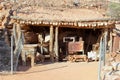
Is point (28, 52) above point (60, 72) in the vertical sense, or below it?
above

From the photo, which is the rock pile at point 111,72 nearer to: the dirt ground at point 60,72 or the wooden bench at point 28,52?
the dirt ground at point 60,72

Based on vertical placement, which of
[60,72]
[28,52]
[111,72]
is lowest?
[60,72]

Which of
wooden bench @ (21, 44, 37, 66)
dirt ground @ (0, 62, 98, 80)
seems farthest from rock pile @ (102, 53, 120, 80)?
wooden bench @ (21, 44, 37, 66)

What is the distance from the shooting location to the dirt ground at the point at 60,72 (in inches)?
658

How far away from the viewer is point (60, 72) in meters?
17.9

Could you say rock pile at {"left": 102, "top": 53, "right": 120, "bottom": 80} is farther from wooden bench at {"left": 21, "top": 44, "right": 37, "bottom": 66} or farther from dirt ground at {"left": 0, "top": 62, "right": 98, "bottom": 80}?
wooden bench at {"left": 21, "top": 44, "right": 37, "bottom": 66}

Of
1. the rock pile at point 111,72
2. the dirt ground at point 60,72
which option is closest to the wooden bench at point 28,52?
the dirt ground at point 60,72

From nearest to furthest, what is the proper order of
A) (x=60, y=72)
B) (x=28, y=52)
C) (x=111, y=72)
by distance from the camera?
1. (x=111, y=72)
2. (x=60, y=72)
3. (x=28, y=52)

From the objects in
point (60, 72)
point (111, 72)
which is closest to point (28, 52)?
point (60, 72)

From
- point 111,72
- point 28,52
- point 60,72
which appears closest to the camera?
point 111,72

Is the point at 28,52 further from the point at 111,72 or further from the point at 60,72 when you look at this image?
the point at 111,72

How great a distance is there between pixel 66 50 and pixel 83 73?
381 centimetres

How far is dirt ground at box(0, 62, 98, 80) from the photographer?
658 inches

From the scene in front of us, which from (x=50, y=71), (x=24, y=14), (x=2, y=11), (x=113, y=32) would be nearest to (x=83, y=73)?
(x=50, y=71)
